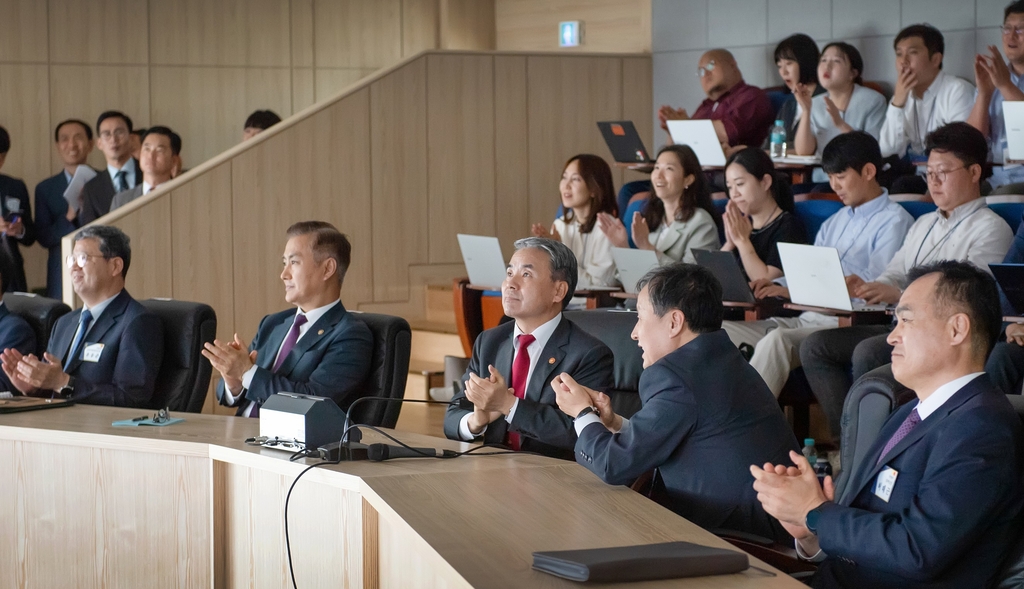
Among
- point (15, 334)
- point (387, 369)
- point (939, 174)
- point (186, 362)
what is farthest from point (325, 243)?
point (939, 174)

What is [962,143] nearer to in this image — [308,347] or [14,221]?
[308,347]

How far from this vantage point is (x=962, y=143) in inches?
169

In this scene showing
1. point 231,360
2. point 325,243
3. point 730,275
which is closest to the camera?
point 231,360

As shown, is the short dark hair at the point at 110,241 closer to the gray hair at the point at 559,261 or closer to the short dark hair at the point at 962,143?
the gray hair at the point at 559,261

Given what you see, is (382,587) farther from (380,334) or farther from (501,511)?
(380,334)

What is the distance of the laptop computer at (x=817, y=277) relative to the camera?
418 centimetres

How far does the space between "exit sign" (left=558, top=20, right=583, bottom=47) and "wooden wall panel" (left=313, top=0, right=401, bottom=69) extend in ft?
4.13

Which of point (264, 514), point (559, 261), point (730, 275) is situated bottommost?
point (264, 514)

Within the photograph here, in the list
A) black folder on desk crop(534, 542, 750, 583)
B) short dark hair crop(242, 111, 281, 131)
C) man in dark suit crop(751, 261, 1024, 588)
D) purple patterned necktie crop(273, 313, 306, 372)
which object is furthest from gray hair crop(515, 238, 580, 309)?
short dark hair crop(242, 111, 281, 131)

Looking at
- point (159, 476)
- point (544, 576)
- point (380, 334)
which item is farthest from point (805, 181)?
point (544, 576)

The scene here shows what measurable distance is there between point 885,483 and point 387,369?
1745 millimetres

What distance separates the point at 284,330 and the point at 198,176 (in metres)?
2.90

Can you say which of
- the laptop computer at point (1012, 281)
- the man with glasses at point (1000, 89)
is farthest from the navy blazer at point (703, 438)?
the man with glasses at point (1000, 89)

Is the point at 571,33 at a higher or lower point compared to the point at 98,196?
higher
